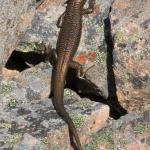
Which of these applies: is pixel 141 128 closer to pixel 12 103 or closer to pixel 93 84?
pixel 93 84

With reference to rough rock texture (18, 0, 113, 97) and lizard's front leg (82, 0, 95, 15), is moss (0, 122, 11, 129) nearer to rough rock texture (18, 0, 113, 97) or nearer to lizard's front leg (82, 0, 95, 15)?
rough rock texture (18, 0, 113, 97)

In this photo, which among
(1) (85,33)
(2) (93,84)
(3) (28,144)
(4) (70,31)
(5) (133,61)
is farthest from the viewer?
(4) (70,31)

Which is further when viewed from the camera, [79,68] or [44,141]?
[79,68]

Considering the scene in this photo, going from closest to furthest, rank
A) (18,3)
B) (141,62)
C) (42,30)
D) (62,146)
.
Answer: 1. (62,146)
2. (141,62)
3. (18,3)
4. (42,30)

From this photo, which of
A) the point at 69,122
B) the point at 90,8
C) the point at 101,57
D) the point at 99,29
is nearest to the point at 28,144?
the point at 69,122

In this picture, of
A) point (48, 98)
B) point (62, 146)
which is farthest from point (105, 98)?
point (62, 146)

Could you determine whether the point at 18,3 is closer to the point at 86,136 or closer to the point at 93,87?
the point at 93,87

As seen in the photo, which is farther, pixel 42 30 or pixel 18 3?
pixel 42 30
